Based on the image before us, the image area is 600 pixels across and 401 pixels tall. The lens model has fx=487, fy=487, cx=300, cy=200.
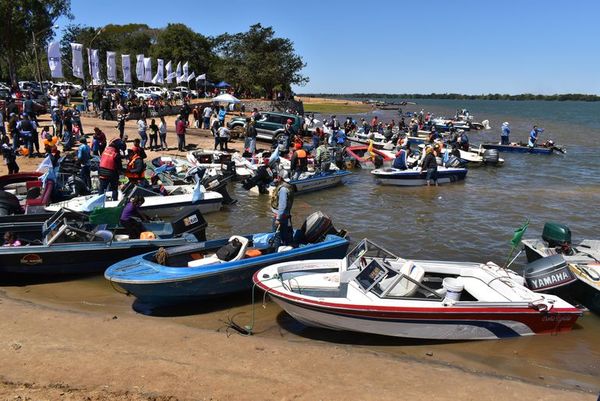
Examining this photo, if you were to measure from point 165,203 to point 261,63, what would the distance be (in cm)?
4141

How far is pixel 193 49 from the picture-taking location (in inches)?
2566

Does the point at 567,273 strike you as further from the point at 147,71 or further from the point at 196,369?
the point at 147,71

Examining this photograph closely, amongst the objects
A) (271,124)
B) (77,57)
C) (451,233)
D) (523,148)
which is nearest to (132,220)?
(451,233)

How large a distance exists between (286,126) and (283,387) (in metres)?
21.1

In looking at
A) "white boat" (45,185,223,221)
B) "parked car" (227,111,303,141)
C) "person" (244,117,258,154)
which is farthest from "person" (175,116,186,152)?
"white boat" (45,185,223,221)

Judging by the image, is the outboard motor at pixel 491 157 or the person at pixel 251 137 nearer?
the person at pixel 251 137

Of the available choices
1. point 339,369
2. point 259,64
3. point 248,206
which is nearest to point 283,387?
point 339,369

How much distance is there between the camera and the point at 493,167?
27.2m

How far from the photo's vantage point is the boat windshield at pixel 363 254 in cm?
848

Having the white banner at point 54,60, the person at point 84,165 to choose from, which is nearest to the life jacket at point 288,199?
the person at point 84,165

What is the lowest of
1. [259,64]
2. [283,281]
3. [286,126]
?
[283,281]

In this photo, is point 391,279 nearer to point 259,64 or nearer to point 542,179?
point 542,179

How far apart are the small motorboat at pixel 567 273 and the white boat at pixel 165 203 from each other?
789cm

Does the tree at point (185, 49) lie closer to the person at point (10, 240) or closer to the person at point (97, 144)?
the person at point (97, 144)
